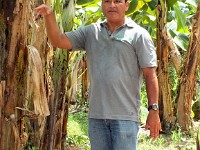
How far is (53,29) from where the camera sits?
7.54 ft

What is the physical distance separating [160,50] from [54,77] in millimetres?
2258

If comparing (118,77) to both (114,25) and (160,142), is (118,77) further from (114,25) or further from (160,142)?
(160,142)

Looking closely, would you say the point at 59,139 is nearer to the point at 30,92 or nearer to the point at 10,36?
the point at 30,92

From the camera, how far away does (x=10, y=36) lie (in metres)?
1.95

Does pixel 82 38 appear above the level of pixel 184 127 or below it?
above

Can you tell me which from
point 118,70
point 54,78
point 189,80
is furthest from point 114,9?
point 189,80

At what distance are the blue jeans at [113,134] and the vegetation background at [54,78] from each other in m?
0.29

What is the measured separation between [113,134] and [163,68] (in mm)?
2903

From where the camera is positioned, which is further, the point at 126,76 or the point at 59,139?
the point at 59,139

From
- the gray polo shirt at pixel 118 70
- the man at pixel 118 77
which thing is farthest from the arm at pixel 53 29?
the gray polo shirt at pixel 118 70

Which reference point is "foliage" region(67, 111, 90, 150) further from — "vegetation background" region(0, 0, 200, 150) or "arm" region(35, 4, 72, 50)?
"arm" region(35, 4, 72, 50)

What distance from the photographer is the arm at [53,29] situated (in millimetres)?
2238

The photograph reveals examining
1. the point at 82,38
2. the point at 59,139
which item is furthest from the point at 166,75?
the point at 82,38

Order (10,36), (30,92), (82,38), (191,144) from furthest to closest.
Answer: (191,144), (82,38), (30,92), (10,36)
